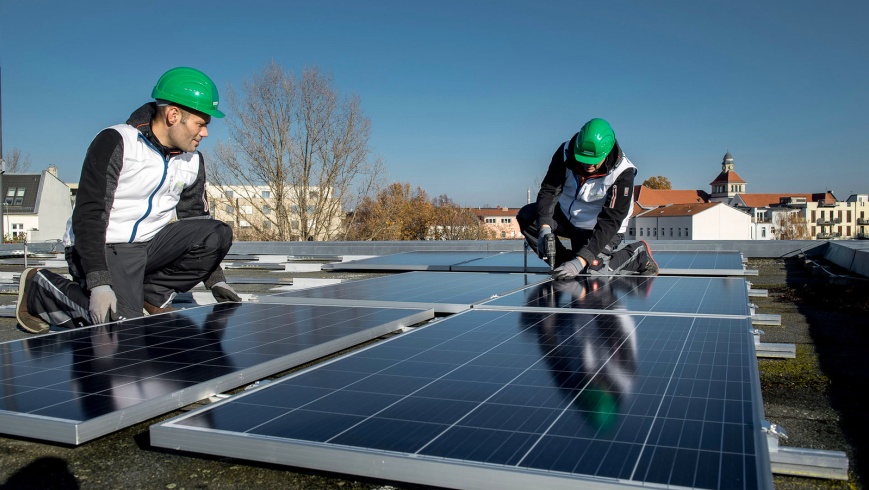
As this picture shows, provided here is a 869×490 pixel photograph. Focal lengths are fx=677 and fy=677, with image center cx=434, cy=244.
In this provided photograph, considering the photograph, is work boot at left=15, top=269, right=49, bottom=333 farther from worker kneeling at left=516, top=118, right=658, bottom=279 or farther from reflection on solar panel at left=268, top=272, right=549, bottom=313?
worker kneeling at left=516, top=118, right=658, bottom=279

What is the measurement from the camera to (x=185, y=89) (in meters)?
4.02

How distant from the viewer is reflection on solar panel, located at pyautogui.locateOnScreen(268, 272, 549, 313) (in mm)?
4258

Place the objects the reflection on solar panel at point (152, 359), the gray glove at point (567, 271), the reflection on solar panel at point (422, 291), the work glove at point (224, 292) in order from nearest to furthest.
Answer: the reflection on solar panel at point (152, 359)
the reflection on solar panel at point (422, 291)
the work glove at point (224, 292)
the gray glove at point (567, 271)

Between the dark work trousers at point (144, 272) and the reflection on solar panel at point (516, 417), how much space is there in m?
2.17

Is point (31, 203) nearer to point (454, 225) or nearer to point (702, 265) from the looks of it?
point (454, 225)

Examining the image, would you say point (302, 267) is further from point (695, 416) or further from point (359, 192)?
point (359, 192)

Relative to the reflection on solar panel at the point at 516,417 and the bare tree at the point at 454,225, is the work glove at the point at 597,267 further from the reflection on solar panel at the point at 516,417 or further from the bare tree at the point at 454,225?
the bare tree at the point at 454,225

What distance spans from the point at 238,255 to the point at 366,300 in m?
9.62

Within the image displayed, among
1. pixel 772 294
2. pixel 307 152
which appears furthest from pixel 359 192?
pixel 772 294

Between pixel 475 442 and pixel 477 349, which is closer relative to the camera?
pixel 475 442

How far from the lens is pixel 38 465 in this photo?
6.52 feet

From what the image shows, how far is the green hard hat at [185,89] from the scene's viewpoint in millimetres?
4023

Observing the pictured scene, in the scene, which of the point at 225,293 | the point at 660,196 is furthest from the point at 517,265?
the point at 660,196

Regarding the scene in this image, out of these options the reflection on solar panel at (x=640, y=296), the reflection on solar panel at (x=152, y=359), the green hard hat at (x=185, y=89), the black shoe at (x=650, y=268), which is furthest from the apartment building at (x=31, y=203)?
the reflection on solar panel at (x=152, y=359)
